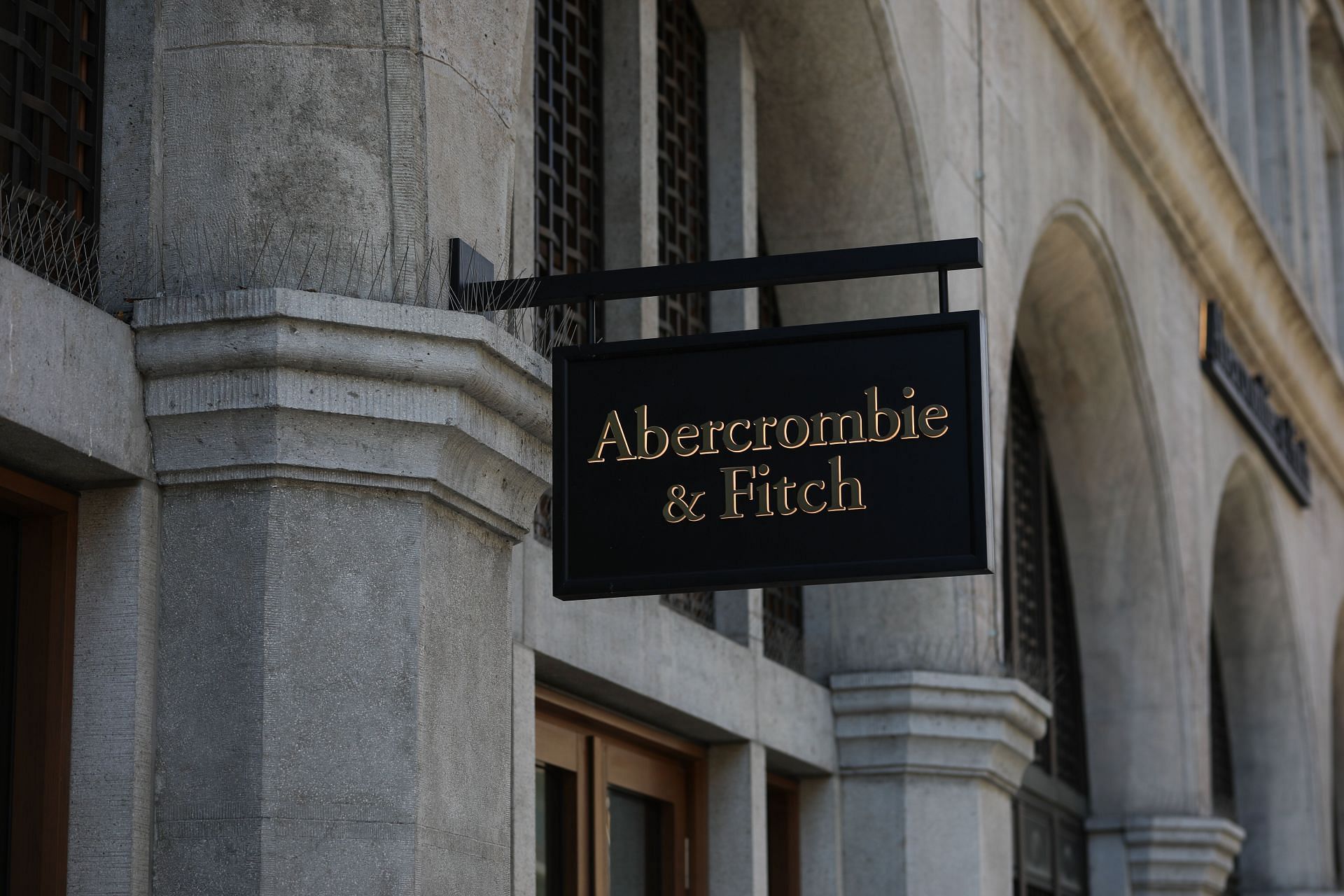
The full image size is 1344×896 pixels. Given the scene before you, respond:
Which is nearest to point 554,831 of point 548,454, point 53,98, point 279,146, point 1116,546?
point 548,454

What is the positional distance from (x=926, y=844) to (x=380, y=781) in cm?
521

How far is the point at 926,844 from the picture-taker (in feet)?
32.8

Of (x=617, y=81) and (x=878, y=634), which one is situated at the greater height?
(x=617, y=81)

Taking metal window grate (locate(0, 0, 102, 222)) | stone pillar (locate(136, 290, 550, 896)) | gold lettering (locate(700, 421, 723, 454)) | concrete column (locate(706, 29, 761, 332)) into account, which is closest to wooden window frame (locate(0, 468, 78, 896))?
stone pillar (locate(136, 290, 550, 896))

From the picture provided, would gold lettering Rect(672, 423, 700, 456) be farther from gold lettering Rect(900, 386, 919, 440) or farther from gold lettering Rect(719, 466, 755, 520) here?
gold lettering Rect(900, 386, 919, 440)

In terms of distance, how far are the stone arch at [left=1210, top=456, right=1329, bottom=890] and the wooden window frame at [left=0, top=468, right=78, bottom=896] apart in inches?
567

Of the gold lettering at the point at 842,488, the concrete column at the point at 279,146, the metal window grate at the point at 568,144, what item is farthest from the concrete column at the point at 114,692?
the metal window grate at the point at 568,144

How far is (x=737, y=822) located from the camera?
9094 mm

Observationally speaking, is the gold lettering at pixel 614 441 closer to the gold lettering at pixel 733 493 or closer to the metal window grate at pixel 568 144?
the gold lettering at pixel 733 493

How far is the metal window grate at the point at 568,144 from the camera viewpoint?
8.49m

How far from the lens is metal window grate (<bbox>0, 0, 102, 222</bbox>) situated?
5.47 meters

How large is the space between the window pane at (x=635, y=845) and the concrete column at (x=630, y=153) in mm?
1871

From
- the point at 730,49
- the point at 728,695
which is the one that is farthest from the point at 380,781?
the point at 730,49

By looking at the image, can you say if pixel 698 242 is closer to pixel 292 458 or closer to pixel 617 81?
pixel 617 81
